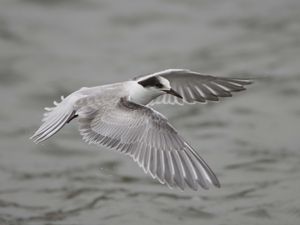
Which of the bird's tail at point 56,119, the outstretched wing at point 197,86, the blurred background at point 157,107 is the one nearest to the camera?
the bird's tail at point 56,119

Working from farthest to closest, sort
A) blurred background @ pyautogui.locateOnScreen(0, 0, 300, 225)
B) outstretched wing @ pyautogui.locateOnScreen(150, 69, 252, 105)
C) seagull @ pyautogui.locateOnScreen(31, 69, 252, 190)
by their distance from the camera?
blurred background @ pyautogui.locateOnScreen(0, 0, 300, 225) → outstretched wing @ pyautogui.locateOnScreen(150, 69, 252, 105) → seagull @ pyautogui.locateOnScreen(31, 69, 252, 190)

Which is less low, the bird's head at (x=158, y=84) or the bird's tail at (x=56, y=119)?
the bird's head at (x=158, y=84)

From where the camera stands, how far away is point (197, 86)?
750cm

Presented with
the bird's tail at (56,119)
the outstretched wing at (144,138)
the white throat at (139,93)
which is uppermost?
the white throat at (139,93)

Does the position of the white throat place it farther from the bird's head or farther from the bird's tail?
the bird's tail

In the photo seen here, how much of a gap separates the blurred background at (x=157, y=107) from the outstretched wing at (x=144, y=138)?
45.4 inches

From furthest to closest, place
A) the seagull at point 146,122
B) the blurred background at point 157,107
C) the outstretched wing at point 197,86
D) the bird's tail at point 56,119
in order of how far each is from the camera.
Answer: the blurred background at point 157,107 < the outstretched wing at point 197,86 < the bird's tail at point 56,119 < the seagull at point 146,122

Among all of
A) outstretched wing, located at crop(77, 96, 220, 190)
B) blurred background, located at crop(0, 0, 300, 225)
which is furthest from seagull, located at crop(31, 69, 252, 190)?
blurred background, located at crop(0, 0, 300, 225)

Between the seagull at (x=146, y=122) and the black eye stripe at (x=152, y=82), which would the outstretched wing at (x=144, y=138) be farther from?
the black eye stripe at (x=152, y=82)

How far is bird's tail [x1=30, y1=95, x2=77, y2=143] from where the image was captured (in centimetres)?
705

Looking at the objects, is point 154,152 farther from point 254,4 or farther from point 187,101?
point 254,4

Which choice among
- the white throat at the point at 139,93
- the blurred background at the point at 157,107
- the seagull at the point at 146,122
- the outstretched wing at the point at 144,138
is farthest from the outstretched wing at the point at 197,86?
the blurred background at the point at 157,107

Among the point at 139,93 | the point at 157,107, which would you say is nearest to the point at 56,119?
the point at 139,93

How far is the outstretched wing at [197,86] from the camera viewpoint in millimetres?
7219
